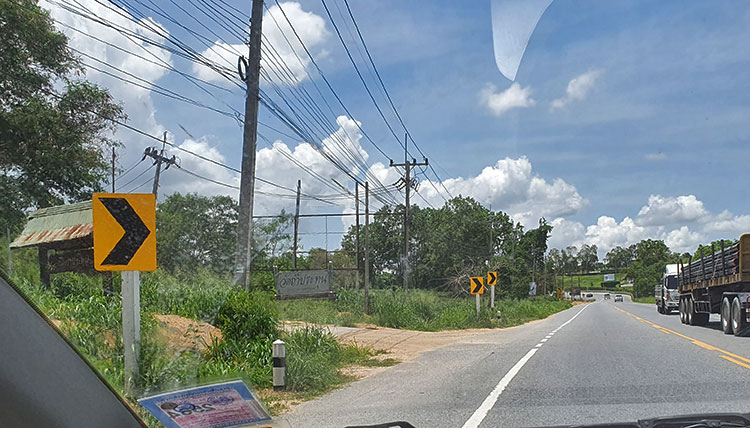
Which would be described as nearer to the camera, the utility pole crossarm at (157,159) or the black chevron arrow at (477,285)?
the utility pole crossarm at (157,159)

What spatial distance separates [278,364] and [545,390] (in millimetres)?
2975

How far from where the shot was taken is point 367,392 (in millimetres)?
7922

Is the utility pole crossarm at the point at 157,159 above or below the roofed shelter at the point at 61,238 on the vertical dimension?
above

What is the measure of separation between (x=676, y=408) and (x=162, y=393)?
18.2 feet

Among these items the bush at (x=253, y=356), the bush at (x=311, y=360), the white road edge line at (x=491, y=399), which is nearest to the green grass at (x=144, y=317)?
the bush at (x=253, y=356)

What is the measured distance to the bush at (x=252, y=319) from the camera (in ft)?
22.5

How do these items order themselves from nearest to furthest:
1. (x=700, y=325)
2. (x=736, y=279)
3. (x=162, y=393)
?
(x=162, y=393)
(x=736, y=279)
(x=700, y=325)

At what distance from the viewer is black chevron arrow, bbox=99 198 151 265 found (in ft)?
5.90

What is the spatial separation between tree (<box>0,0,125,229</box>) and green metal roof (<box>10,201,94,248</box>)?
0.09 ft

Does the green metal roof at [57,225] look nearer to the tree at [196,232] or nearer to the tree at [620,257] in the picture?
the tree at [196,232]

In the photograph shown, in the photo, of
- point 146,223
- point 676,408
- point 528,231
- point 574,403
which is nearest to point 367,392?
point 574,403

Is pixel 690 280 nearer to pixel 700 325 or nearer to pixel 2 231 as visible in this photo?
pixel 700 325

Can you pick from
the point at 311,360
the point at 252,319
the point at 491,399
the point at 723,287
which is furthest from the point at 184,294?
the point at 723,287

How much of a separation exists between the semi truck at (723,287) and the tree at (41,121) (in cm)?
1285
